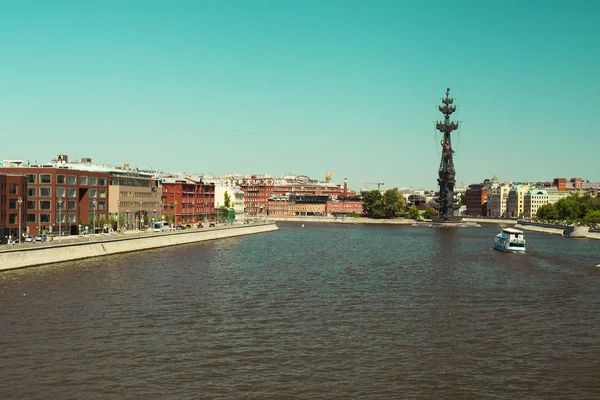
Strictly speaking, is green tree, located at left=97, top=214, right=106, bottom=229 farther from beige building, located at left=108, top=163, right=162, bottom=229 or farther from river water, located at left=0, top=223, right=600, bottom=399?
river water, located at left=0, top=223, right=600, bottom=399

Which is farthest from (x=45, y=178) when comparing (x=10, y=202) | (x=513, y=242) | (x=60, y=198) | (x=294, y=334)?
(x=294, y=334)

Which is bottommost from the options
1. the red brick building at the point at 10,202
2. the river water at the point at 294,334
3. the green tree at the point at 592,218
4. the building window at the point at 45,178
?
the river water at the point at 294,334

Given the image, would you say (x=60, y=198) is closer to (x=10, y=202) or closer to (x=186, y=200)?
(x=10, y=202)

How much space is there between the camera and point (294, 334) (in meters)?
36.5

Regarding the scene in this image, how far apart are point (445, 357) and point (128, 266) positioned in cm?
4506

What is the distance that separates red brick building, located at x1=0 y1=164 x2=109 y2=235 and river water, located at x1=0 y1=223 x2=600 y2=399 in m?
33.0

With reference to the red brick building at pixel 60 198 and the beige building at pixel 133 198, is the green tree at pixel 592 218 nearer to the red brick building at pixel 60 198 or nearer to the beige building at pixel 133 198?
the beige building at pixel 133 198

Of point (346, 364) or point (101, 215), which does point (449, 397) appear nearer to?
point (346, 364)

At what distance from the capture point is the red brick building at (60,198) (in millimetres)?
96938

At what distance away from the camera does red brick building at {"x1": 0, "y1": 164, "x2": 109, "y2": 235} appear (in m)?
96.9

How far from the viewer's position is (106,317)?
4062 centimetres

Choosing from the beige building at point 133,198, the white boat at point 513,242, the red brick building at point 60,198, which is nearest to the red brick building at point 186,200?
the beige building at point 133,198

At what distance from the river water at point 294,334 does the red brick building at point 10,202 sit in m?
24.4

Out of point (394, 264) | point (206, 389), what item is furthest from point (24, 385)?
point (394, 264)
